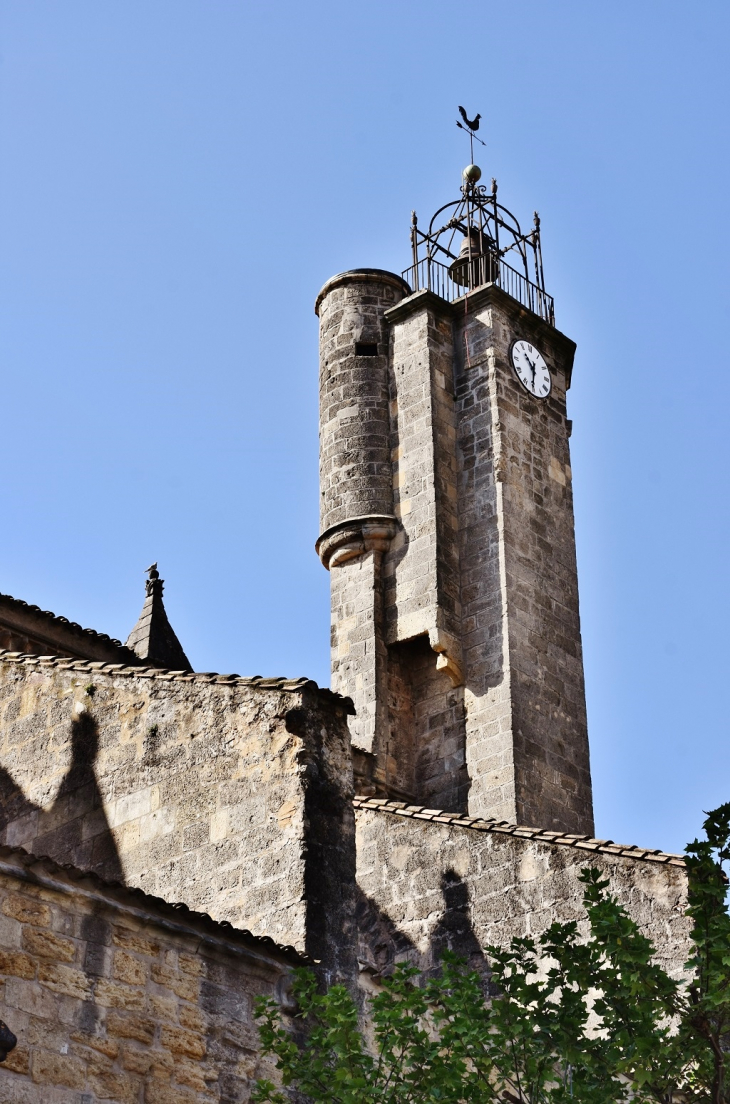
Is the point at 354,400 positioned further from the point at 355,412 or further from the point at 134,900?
the point at 134,900

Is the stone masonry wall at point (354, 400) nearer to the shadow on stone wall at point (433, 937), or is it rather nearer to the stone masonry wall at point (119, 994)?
the shadow on stone wall at point (433, 937)

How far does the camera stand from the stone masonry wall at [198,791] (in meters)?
12.5

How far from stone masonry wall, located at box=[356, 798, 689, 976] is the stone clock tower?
12.2 ft

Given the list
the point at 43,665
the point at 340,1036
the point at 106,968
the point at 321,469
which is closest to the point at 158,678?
the point at 43,665

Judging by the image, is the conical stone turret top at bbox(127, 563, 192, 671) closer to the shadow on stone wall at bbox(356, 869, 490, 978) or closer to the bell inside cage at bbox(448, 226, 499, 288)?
the bell inside cage at bbox(448, 226, 499, 288)

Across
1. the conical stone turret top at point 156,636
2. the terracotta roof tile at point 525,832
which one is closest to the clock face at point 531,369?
the conical stone turret top at point 156,636

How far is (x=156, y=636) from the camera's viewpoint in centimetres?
2305

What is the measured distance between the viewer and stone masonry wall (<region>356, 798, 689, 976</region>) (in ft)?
47.3

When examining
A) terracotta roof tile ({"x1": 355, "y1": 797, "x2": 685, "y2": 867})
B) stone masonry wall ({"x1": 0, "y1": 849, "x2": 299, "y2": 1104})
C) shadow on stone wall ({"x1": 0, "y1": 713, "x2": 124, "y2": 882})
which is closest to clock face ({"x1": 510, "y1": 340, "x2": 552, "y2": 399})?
terracotta roof tile ({"x1": 355, "y1": 797, "x2": 685, "y2": 867})

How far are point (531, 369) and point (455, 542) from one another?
282cm

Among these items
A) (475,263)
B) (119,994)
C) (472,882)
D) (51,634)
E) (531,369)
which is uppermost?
(475,263)

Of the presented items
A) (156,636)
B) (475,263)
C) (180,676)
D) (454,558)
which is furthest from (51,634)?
(475,263)

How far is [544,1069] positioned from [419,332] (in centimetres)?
1466

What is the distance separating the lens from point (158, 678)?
13984mm
